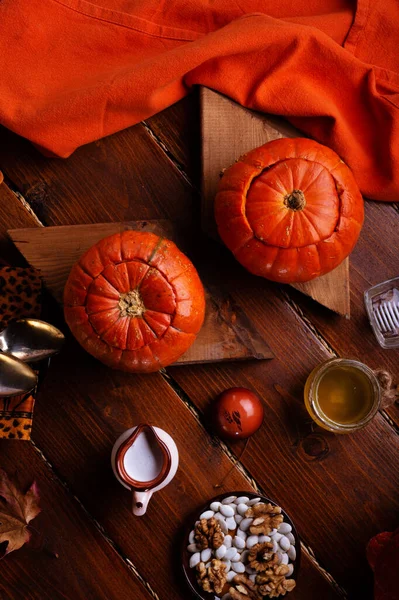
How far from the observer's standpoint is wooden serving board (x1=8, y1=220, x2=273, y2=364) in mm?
1060

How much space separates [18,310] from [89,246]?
→ 167mm

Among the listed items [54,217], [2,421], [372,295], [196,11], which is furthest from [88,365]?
[196,11]

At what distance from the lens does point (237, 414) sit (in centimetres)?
104

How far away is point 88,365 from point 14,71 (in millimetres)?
531

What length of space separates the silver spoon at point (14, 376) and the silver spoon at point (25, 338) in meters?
0.03

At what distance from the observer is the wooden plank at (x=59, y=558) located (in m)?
1.06

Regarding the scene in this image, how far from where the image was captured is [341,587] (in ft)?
3.52

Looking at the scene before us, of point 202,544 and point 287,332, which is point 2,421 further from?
point 287,332

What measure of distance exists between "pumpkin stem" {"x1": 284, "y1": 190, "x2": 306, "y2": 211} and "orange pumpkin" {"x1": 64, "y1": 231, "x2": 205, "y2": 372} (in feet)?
0.61

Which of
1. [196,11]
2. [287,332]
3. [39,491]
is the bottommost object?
[39,491]

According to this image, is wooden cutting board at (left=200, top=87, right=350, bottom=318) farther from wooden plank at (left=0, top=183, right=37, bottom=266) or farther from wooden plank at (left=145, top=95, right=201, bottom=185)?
wooden plank at (left=0, top=183, right=37, bottom=266)

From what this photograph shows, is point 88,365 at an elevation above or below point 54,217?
A: below

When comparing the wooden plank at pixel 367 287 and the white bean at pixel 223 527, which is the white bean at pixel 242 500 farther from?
the wooden plank at pixel 367 287

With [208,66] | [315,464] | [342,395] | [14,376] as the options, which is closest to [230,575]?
[315,464]
